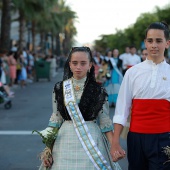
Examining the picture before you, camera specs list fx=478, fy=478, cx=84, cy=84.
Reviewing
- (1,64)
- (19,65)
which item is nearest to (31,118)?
(1,64)

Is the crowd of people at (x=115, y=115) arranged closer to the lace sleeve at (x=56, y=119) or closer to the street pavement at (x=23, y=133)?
the lace sleeve at (x=56, y=119)

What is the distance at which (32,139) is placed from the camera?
8688 mm

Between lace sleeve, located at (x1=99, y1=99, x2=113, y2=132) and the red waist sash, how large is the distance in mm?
562

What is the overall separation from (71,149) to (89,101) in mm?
431

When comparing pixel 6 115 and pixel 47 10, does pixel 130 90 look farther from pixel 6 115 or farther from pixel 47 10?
pixel 47 10

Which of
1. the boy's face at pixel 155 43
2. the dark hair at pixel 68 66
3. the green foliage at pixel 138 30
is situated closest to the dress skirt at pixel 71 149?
the dark hair at pixel 68 66

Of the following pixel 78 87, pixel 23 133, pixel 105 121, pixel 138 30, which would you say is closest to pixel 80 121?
pixel 105 121

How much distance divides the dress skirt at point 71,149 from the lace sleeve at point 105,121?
0.15 ft

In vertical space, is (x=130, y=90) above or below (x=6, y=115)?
above

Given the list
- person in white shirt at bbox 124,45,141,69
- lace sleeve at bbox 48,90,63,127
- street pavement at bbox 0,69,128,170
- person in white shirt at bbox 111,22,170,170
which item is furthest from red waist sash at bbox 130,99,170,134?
person in white shirt at bbox 124,45,141,69

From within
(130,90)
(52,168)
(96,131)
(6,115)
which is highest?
(130,90)

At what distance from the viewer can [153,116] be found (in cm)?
332

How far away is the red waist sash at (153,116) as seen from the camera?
3.32m

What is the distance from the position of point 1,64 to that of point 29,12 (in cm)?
1099
